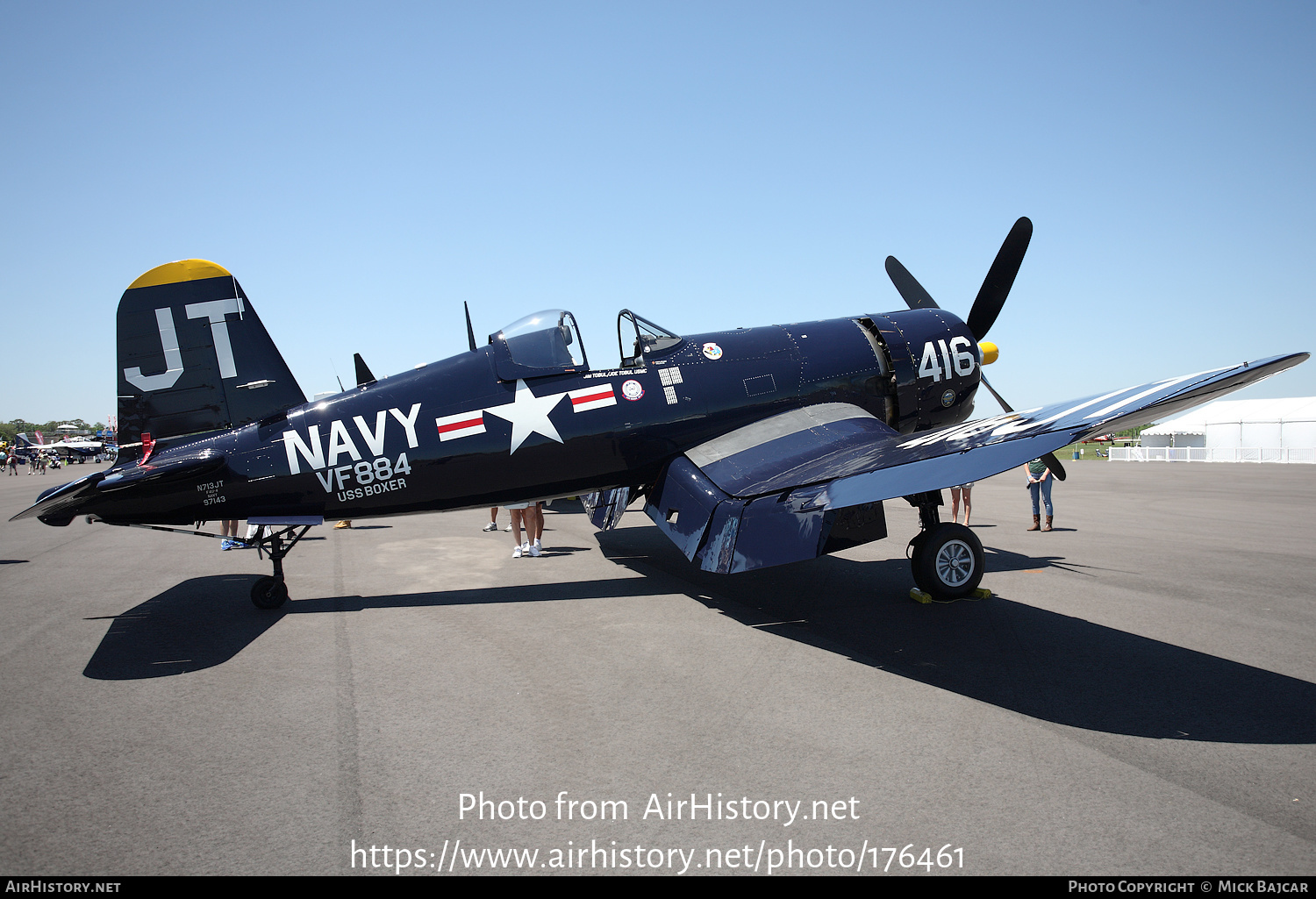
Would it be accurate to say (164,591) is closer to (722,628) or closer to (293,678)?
(293,678)

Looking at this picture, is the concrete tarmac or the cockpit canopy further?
the cockpit canopy

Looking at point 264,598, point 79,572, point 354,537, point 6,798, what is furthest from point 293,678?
point 354,537

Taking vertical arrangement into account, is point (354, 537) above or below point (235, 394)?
below

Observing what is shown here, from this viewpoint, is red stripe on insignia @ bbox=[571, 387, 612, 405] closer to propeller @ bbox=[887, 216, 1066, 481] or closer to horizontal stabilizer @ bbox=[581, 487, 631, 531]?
horizontal stabilizer @ bbox=[581, 487, 631, 531]

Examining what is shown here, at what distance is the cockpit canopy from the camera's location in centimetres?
688

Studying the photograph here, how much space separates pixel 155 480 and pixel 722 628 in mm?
5127

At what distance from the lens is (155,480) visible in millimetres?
6039

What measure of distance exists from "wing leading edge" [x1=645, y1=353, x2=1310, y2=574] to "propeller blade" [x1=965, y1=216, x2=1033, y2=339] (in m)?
2.73

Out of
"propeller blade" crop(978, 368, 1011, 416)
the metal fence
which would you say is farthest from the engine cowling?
the metal fence

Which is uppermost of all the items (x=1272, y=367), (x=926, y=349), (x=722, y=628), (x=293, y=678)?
(x=926, y=349)

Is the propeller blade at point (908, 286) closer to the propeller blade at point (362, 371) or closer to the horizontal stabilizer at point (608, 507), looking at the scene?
the horizontal stabilizer at point (608, 507)

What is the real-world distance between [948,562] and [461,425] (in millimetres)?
4740

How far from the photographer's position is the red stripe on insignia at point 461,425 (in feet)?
21.5
